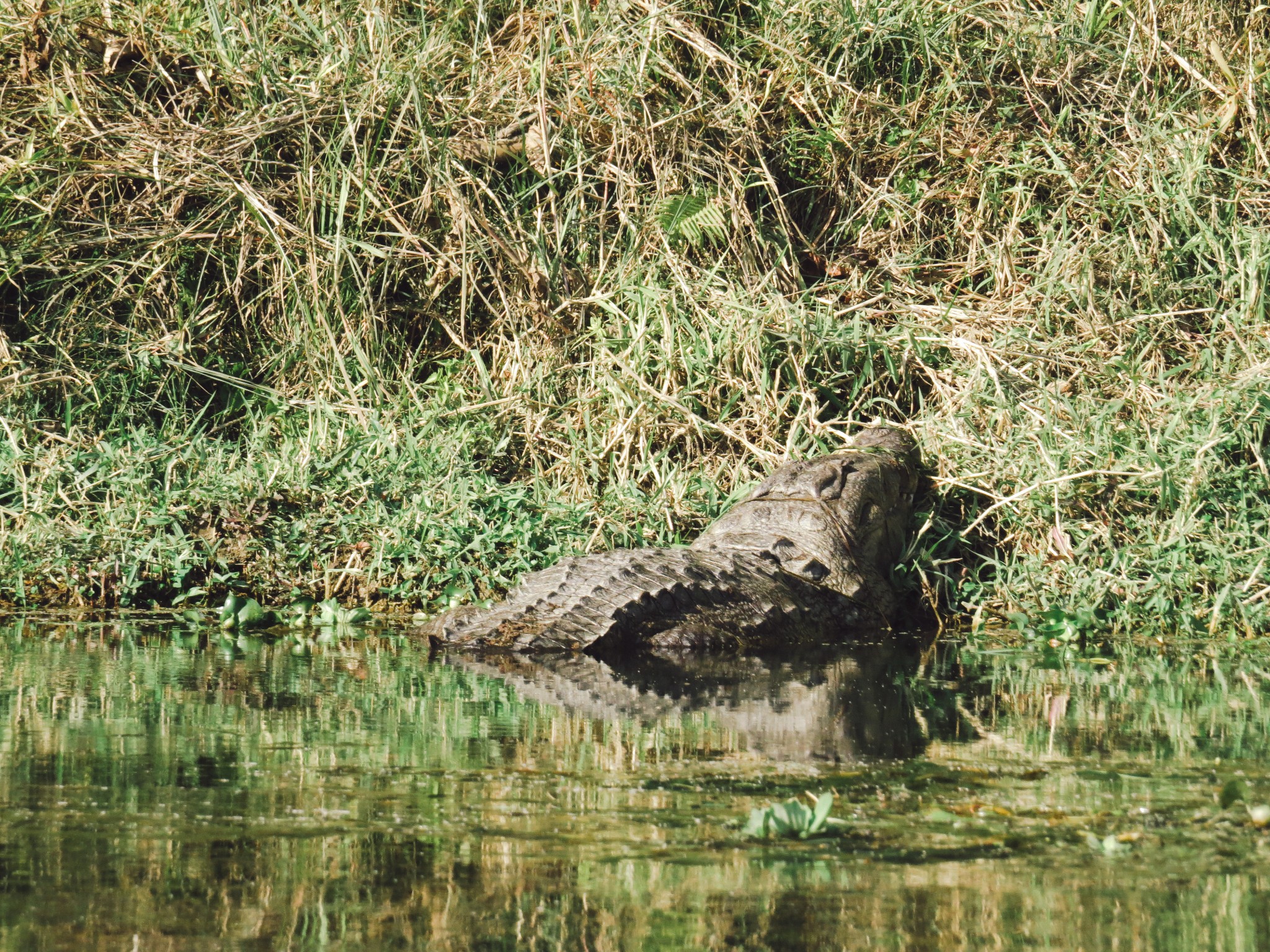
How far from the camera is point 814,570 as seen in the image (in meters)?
4.56

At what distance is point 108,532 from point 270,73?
243 centimetres

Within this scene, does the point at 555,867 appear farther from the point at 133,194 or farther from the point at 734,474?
the point at 133,194

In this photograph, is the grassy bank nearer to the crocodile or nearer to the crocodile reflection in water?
the crocodile

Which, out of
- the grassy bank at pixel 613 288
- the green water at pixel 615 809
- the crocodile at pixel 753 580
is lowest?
the green water at pixel 615 809

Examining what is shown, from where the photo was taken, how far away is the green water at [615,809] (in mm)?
1538

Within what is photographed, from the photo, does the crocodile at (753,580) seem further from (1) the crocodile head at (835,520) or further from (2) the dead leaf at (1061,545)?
(2) the dead leaf at (1061,545)

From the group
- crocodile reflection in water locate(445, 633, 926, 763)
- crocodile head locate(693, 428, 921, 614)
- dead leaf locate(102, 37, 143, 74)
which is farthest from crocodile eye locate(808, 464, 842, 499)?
dead leaf locate(102, 37, 143, 74)

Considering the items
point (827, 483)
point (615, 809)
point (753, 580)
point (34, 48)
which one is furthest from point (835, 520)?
point (34, 48)

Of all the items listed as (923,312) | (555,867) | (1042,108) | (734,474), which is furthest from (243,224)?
(555,867)

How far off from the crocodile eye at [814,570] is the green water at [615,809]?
3.52 feet

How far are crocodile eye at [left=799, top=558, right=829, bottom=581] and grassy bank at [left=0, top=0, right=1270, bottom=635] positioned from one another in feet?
1.69

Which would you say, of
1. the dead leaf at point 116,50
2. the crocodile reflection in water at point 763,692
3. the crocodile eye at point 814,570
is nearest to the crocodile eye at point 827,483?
the crocodile eye at point 814,570

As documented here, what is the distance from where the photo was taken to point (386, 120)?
5.86 metres

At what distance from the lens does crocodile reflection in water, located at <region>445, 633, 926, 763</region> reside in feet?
8.52
